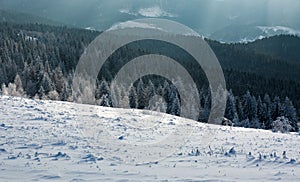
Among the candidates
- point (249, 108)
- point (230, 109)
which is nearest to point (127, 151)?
point (230, 109)

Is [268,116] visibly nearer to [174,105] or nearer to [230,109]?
[230,109]

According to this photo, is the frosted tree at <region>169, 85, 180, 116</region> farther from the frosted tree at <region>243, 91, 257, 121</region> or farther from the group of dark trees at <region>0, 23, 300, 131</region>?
the frosted tree at <region>243, 91, 257, 121</region>

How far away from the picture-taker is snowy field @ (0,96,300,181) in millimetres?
12648

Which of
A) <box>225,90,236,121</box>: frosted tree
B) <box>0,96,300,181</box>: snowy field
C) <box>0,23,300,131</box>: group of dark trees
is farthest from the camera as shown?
<box>225,90,236,121</box>: frosted tree

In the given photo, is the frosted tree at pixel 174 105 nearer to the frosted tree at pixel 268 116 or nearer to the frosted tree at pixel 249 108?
the frosted tree at pixel 249 108

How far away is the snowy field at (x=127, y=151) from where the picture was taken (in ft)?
41.5

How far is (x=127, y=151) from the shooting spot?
15.8m

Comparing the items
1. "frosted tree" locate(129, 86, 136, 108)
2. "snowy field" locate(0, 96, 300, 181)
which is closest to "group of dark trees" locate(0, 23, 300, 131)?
"frosted tree" locate(129, 86, 136, 108)

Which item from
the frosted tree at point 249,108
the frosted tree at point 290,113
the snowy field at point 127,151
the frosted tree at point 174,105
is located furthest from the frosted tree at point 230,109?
the snowy field at point 127,151

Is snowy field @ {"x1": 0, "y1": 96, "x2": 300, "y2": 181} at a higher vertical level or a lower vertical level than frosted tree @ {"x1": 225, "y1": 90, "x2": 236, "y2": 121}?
lower

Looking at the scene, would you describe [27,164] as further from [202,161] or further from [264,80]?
[264,80]

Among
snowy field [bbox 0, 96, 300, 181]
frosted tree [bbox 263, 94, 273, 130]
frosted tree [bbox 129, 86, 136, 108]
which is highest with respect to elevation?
frosted tree [bbox 129, 86, 136, 108]

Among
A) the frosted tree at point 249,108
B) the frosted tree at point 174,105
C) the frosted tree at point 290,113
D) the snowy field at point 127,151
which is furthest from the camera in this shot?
the frosted tree at point 249,108

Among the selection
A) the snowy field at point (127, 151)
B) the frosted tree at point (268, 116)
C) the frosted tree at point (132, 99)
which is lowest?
the snowy field at point (127, 151)
